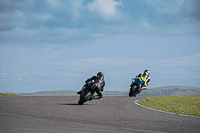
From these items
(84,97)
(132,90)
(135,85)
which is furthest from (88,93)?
(135,85)

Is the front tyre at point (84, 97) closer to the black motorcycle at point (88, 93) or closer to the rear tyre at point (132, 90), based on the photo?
the black motorcycle at point (88, 93)

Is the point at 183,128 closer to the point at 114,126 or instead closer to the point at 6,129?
the point at 114,126

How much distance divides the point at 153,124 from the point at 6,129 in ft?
15.6

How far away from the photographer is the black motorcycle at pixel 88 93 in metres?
17.3

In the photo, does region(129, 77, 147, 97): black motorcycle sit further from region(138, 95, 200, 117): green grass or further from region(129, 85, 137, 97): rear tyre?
region(138, 95, 200, 117): green grass

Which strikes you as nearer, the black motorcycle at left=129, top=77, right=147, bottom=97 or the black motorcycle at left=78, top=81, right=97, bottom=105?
the black motorcycle at left=78, top=81, right=97, bottom=105

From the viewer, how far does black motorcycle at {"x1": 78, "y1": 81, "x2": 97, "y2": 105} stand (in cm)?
1727

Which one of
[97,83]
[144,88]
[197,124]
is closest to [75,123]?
[197,124]

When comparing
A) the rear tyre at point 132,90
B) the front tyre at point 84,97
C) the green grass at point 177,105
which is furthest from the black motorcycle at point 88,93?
the rear tyre at point 132,90

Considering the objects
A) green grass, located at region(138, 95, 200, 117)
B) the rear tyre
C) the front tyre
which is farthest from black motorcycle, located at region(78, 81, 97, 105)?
the rear tyre

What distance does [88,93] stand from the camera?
687 inches

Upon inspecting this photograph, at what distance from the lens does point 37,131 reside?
28.3ft

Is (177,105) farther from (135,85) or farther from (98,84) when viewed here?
(135,85)

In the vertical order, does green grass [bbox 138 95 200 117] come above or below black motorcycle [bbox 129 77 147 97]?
below
